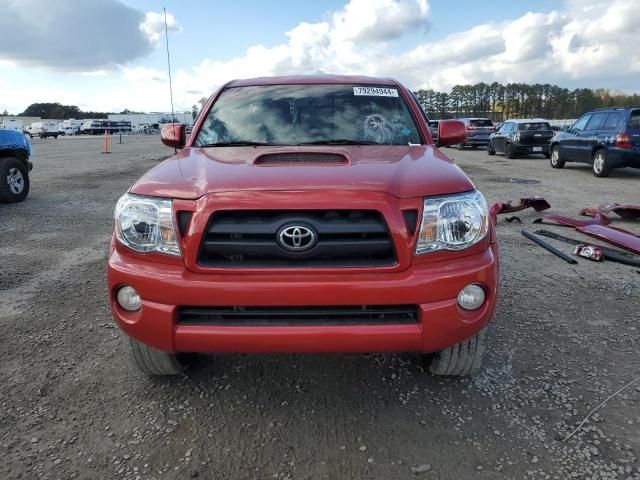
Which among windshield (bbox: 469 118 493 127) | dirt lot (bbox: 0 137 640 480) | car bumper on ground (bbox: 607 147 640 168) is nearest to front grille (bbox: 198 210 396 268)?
dirt lot (bbox: 0 137 640 480)

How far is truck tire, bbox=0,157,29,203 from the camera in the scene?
8.48 metres

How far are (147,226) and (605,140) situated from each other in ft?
40.0

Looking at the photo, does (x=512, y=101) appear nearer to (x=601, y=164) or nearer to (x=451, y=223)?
(x=601, y=164)

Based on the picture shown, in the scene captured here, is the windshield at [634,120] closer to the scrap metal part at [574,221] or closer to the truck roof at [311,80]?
the scrap metal part at [574,221]

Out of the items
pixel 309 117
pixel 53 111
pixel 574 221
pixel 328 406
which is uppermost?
pixel 53 111

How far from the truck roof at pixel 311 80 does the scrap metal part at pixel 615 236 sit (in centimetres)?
318

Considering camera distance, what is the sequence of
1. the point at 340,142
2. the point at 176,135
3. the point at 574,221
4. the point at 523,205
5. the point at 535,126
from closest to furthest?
the point at 340,142
the point at 176,135
the point at 574,221
the point at 523,205
the point at 535,126

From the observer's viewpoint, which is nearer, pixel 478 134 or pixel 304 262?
pixel 304 262

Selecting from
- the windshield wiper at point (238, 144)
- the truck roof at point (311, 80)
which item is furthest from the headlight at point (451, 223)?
the truck roof at point (311, 80)

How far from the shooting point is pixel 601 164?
462 inches

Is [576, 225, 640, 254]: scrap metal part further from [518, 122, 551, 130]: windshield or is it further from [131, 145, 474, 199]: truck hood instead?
[518, 122, 551, 130]: windshield

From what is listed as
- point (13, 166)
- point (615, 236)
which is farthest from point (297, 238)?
point (13, 166)

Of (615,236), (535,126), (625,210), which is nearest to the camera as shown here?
(615,236)

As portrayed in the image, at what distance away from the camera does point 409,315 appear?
2168 millimetres
